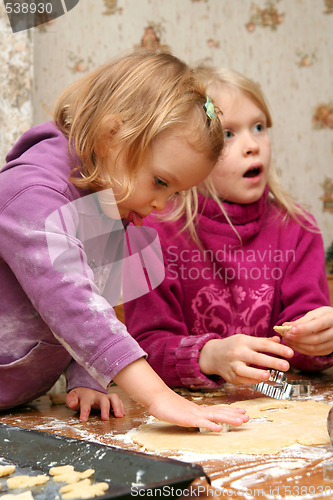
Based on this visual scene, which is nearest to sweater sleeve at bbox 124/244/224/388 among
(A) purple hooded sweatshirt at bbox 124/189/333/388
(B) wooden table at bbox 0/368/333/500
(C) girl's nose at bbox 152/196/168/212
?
(A) purple hooded sweatshirt at bbox 124/189/333/388

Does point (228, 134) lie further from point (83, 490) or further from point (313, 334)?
point (83, 490)

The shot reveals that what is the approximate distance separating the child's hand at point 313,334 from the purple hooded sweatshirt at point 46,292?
366 mm

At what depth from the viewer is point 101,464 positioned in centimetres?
57

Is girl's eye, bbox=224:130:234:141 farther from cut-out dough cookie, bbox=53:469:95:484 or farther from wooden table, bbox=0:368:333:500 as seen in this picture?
cut-out dough cookie, bbox=53:469:95:484

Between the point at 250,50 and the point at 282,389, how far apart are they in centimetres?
180

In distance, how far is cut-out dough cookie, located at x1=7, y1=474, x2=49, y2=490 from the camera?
557 mm

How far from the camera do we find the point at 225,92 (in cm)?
131

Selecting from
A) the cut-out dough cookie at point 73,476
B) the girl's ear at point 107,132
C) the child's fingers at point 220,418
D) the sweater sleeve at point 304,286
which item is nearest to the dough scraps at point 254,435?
the child's fingers at point 220,418

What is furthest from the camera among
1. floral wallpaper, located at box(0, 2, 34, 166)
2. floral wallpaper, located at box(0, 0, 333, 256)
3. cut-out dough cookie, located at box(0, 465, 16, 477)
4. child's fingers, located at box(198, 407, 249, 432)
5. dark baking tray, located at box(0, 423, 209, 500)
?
floral wallpaper, located at box(0, 0, 333, 256)

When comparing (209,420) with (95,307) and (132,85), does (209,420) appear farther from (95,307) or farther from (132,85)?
(132,85)

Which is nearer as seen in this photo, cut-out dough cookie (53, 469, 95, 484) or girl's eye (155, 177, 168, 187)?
cut-out dough cookie (53, 469, 95, 484)

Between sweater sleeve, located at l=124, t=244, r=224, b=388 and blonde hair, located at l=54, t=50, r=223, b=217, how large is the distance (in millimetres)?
340

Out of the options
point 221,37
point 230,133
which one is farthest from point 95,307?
point 221,37

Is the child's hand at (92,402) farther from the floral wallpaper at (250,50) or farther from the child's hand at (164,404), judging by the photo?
the floral wallpaper at (250,50)
